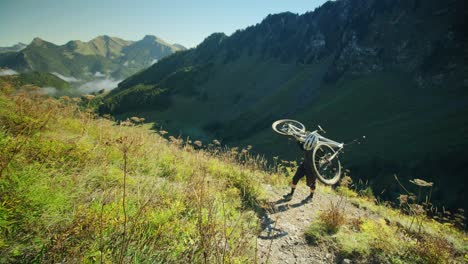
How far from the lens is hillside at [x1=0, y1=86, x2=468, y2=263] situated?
289 centimetres

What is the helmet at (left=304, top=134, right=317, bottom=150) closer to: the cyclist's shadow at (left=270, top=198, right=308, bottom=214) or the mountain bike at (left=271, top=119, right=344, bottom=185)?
the mountain bike at (left=271, top=119, right=344, bottom=185)

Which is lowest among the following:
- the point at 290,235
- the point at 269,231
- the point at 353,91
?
the point at 290,235

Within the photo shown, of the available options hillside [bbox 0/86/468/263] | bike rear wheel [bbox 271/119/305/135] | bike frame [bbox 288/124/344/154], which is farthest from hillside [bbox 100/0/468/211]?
hillside [bbox 0/86/468/263]

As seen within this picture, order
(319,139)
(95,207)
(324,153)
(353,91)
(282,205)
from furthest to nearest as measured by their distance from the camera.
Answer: (353,91)
(319,139)
(324,153)
(282,205)
(95,207)

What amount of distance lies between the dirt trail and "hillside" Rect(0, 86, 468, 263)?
3cm

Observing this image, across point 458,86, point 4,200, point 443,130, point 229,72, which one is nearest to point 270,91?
point 229,72

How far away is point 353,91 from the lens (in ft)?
318

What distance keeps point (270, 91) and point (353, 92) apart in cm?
5100

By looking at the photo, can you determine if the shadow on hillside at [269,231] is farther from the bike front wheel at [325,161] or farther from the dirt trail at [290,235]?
the bike front wheel at [325,161]

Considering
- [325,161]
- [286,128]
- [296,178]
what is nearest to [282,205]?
[296,178]

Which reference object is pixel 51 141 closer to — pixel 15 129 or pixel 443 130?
pixel 15 129

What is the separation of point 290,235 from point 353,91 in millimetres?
103520

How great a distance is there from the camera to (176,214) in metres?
4.05

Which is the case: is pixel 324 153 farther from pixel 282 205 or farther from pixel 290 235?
pixel 290 235
